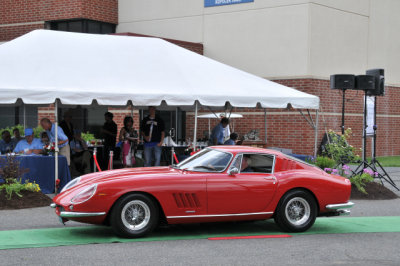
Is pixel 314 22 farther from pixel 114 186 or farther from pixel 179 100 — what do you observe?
pixel 114 186

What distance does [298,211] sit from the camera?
30.8 feet

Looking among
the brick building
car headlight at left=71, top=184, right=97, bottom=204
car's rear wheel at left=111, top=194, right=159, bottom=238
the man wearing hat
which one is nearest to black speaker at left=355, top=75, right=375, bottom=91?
the brick building

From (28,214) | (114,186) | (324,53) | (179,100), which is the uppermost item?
(324,53)

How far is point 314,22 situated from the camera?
22.3 metres

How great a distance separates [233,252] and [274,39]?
16067 millimetres

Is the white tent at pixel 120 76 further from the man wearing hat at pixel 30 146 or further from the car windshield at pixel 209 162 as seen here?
the car windshield at pixel 209 162

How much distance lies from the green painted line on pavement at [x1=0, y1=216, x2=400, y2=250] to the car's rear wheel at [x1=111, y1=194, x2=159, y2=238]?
0.13m

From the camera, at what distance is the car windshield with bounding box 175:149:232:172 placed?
359 inches

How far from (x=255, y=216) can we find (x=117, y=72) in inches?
252

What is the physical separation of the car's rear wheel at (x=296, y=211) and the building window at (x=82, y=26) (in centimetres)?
1740

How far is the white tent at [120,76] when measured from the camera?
13023 mm

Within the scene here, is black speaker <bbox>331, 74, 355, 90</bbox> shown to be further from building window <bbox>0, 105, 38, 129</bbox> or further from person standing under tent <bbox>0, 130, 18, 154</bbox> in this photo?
building window <bbox>0, 105, 38, 129</bbox>

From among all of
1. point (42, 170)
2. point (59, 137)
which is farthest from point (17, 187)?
point (59, 137)

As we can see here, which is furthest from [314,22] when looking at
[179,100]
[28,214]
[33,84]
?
[28,214]
